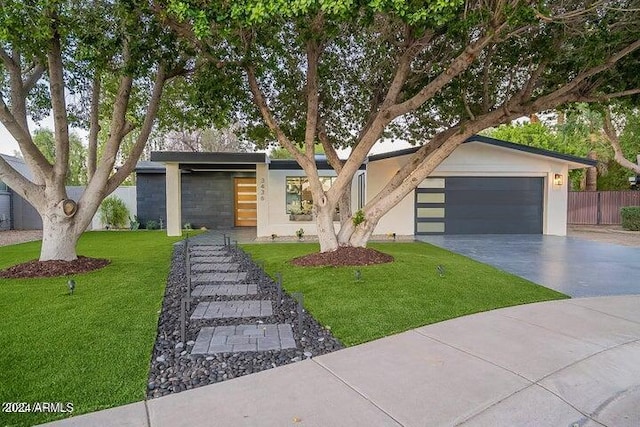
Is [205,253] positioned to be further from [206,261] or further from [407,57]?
[407,57]

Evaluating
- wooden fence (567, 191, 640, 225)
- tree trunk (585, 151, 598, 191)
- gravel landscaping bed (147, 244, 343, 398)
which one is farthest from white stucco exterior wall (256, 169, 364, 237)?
tree trunk (585, 151, 598, 191)

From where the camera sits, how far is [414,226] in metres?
14.3

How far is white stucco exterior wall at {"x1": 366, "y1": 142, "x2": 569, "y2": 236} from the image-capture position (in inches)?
549

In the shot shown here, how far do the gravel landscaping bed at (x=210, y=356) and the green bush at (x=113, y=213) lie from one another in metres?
12.6

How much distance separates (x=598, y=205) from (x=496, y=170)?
908cm

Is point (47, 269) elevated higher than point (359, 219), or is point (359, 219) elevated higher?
point (359, 219)

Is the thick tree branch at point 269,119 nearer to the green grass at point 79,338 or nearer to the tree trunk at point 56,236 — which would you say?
the green grass at point 79,338

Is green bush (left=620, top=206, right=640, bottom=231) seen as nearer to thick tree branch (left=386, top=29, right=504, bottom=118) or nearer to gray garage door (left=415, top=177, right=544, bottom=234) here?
gray garage door (left=415, top=177, right=544, bottom=234)

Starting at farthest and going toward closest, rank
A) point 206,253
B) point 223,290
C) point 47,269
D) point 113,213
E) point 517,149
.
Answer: point 113,213, point 517,149, point 206,253, point 47,269, point 223,290

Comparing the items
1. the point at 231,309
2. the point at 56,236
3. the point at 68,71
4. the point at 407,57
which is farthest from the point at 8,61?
Answer: the point at 407,57

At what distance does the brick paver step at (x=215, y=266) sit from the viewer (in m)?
7.62

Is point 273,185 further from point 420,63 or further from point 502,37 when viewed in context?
point 502,37

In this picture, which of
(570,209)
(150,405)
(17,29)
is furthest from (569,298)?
(570,209)

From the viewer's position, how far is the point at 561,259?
349 inches
